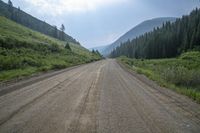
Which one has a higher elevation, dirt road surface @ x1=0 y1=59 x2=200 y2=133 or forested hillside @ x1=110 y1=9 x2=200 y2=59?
forested hillside @ x1=110 y1=9 x2=200 y2=59

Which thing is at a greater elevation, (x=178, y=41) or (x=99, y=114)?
(x=178, y=41)

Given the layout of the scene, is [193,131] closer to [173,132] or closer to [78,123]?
[173,132]

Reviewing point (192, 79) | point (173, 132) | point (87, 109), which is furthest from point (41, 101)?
point (192, 79)

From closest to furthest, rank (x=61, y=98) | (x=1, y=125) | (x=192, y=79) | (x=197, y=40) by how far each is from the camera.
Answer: (x=1, y=125) < (x=61, y=98) < (x=192, y=79) < (x=197, y=40)

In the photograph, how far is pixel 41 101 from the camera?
9047 mm

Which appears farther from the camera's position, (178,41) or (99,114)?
(178,41)

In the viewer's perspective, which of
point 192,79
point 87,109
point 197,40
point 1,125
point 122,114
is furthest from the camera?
point 197,40

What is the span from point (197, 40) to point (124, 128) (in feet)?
272

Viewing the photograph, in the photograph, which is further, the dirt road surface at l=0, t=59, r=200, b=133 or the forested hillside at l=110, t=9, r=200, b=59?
the forested hillside at l=110, t=9, r=200, b=59

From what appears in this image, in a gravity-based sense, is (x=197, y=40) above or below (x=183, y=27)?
below

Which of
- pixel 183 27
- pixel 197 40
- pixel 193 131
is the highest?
pixel 183 27

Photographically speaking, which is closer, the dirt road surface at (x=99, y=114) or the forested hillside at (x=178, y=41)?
the dirt road surface at (x=99, y=114)

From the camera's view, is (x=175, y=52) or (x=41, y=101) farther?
(x=175, y=52)

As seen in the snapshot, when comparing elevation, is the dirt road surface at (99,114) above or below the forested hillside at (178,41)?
Answer: below
